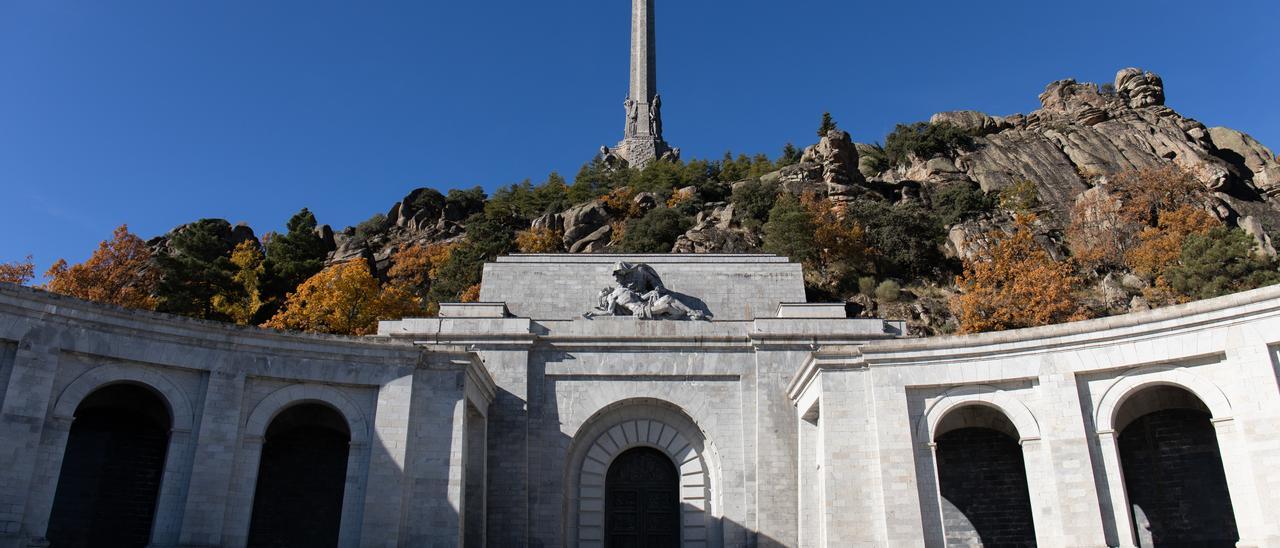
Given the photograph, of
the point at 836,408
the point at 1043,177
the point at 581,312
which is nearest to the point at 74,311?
the point at 581,312

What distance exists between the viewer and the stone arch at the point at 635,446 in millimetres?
24109

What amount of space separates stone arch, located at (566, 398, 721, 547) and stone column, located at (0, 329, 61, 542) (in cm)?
1210

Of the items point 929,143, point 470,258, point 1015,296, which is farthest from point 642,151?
point 1015,296

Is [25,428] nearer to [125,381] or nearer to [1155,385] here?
[125,381]

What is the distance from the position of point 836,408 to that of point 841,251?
3518 cm

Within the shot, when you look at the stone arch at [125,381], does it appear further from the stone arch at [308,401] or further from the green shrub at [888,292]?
the green shrub at [888,292]

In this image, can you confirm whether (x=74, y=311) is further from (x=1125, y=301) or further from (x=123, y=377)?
(x=1125, y=301)

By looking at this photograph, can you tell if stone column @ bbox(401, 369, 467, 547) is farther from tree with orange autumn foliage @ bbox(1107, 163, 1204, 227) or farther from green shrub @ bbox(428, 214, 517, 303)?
tree with orange autumn foliage @ bbox(1107, 163, 1204, 227)

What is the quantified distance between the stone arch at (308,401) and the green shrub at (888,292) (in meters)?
36.7

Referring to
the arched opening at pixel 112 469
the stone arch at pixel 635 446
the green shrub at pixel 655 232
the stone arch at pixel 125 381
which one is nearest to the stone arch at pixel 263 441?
the stone arch at pixel 125 381

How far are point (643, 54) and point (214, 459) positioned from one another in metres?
90.8

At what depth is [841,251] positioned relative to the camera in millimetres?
55562

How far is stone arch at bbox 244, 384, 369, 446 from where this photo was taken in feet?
67.7

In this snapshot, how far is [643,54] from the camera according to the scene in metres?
105
